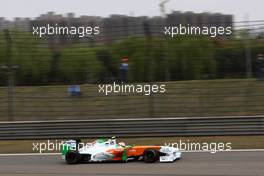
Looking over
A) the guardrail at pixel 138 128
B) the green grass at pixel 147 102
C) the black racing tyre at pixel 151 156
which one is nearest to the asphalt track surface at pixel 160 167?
the black racing tyre at pixel 151 156

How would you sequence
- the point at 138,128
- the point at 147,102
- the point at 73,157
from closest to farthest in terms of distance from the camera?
the point at 73,157, the point at 138,128, the point at 147,102

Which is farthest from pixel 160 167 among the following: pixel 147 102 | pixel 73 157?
pixel 147 102

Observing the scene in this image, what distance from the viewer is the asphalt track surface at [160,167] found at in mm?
8180

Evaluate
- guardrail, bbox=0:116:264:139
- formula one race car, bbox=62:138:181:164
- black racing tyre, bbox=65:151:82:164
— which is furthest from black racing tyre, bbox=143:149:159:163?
guardrail, bbox=0:116:264:139

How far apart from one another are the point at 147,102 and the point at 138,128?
157 centimetres

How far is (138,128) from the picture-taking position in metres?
12.9

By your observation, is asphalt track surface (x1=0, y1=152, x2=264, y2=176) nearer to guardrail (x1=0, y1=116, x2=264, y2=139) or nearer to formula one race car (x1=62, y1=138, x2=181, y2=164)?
formula one race car (x1=62, y1=138, x2=181, y2=164)

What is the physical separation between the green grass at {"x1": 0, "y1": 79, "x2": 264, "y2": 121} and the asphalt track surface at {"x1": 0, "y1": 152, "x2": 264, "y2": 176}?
4.10 meters

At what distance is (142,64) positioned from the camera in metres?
14.9

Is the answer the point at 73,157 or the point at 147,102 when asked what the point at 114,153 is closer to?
the point at 73,157

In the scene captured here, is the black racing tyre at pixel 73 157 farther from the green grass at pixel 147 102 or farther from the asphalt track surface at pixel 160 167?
the green grass at pixel 147 102

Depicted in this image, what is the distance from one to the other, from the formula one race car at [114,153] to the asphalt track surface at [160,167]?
0.40 ft

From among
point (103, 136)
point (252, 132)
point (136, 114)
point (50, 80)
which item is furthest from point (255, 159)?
point (50, 80)

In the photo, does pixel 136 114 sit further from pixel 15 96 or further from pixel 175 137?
pixel 15 96
